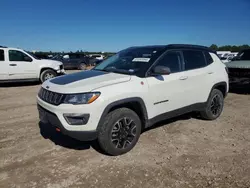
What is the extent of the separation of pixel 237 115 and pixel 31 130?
493 cm

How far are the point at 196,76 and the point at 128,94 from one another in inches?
72.0

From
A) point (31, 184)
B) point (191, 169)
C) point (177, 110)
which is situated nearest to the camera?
point (31, 184)

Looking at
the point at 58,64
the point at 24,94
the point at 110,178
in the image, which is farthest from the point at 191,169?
the point at 58,64

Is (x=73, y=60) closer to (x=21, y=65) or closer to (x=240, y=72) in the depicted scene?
(x=21, y=65)

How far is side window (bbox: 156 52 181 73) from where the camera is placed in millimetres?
4094

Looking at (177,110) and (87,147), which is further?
(177,110)

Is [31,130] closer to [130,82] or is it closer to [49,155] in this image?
[49,155]

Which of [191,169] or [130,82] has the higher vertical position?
[130,82]

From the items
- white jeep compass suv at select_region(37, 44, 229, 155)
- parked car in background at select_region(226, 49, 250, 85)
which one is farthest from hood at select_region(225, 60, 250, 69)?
white jeep compass suv at select_region(37, 44, 229, 155)

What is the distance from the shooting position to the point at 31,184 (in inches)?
112

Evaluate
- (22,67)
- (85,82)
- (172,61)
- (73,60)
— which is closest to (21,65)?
(22,67)

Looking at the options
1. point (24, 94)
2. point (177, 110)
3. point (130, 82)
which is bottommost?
point (24, 94)

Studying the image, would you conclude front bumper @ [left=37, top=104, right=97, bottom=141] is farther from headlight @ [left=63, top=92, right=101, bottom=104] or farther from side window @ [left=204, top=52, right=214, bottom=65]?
side window @ [left=204, top=52, right=214, bottom=65]

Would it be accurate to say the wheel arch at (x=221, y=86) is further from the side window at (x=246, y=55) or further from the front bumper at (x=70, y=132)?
the side window at (x=246, y=55)
